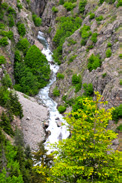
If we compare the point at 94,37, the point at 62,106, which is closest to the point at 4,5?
the point at 94,37

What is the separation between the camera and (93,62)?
57.4 metres

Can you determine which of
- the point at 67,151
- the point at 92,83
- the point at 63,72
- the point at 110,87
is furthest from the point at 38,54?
the point at 67,151

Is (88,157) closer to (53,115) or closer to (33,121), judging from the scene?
(33,121)

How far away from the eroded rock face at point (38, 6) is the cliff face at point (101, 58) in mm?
37804

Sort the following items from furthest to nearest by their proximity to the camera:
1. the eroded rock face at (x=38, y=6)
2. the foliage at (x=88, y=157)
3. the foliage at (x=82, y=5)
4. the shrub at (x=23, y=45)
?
the eroded rock face at (x=38, y=6) → the foliage at (x=82, y=5) → the shrub at (x=23, y=45) → the foliage at (x=88, y=157)

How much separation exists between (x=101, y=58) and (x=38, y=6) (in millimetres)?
76590

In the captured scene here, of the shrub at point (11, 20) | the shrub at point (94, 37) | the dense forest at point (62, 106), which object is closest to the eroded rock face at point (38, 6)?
the dense forest at point (62, 106)

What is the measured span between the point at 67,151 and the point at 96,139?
92.3 inches

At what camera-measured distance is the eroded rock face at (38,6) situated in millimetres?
112137

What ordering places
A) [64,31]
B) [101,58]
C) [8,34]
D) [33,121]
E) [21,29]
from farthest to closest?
1. [64,31]
2. [21,29]
3. [8,34]
4. [101,58]
5. [33,121]

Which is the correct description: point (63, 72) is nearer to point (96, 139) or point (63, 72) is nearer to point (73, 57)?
point (73, 57)

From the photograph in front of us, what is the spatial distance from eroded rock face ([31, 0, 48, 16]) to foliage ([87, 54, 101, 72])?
66.5 m

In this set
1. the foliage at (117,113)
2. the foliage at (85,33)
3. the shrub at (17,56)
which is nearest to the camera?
the foliage at (117,113)

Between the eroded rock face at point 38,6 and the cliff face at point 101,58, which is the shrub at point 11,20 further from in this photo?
the eroded rock face at point 38,6
